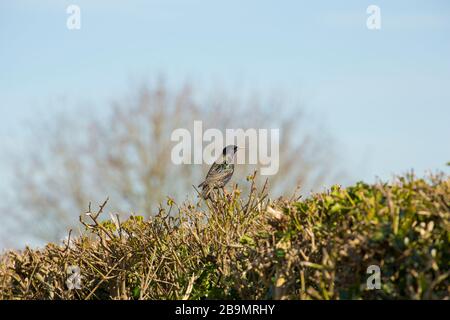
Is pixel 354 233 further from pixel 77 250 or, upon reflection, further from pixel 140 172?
pixel 140 172

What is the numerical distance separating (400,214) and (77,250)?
3066 millimetres

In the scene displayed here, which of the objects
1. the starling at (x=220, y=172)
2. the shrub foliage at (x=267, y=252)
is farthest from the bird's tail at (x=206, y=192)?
the shrub foliage at (x=267, y=252)

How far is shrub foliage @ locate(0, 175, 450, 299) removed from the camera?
3682 mm

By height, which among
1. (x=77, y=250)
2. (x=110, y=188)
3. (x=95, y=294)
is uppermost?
(x=110, y=188)

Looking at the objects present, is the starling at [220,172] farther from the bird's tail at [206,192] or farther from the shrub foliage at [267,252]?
the shrub foliage at [267,252]

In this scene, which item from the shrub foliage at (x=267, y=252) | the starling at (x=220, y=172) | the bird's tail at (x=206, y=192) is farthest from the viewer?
the starling at (x=220, y=172)

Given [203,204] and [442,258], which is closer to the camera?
[442,258]

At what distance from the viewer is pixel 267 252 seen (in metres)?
4.39

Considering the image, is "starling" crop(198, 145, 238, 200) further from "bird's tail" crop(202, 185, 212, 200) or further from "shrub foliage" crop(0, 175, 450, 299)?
"shrub foliage" crop(0, 175, 450, 299)

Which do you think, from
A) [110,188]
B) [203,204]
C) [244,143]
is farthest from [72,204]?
[203,204]

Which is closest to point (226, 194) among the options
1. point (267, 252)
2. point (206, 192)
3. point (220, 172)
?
point (206, 192)

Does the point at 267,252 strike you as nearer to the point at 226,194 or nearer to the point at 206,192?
the point at 226,194

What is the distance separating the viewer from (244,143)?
66.2ft

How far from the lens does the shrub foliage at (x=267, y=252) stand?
3682 millimetres
